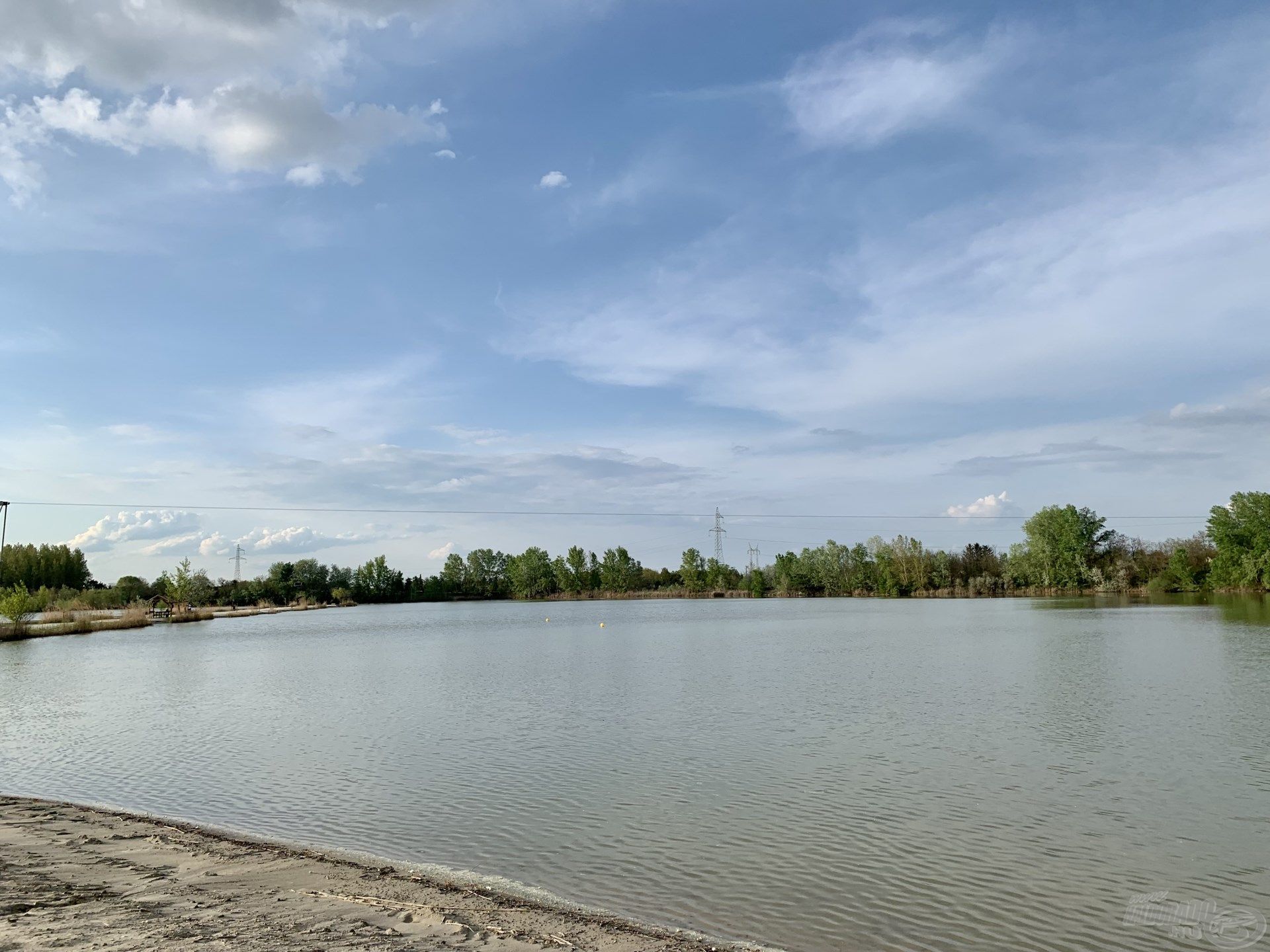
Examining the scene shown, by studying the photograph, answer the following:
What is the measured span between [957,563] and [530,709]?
10335 centimetres

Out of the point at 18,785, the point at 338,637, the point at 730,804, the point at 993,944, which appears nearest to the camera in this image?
the point at 993,944

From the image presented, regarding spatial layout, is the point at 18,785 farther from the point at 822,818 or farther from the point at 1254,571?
the point at 1254,571

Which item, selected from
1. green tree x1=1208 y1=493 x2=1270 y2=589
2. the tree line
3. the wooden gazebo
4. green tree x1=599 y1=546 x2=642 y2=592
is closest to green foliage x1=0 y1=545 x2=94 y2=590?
the tree line

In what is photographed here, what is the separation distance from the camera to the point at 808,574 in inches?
4916

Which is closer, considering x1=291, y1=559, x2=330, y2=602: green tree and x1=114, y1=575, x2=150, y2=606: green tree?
x1=114, y1=575, x2=150, y2=606: green tree

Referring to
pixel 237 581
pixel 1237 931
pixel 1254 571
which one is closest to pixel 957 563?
pixel 1254 571

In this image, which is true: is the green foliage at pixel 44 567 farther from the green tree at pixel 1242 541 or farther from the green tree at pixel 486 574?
the green tree at pixel 1242 541

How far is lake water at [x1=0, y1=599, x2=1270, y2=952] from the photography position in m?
6.95

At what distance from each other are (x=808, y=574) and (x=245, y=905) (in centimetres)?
12289

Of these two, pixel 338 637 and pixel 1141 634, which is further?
pixel 338 637

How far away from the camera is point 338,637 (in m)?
44.2

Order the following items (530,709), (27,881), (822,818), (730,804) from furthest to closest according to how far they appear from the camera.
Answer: (530,709) < (730,804) < (822,818) < (27,881)

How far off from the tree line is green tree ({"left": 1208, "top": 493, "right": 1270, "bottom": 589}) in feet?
0.31

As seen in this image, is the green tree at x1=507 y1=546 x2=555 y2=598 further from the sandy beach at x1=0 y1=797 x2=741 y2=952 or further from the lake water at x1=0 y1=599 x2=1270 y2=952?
the sandy beach at x1=0 y1=797 x2=741 y2=952
